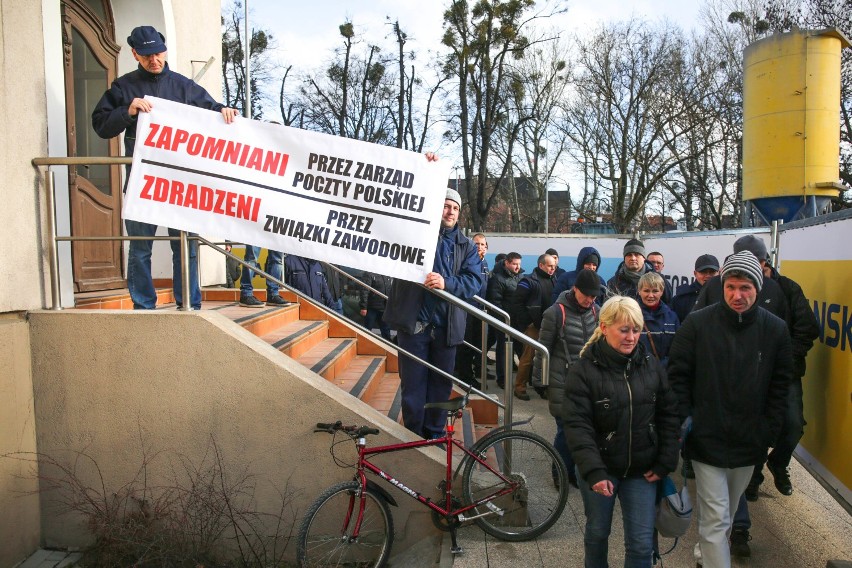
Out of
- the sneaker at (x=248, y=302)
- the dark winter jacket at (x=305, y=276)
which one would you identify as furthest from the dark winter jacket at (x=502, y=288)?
the sneaker at (x=248, y=302)

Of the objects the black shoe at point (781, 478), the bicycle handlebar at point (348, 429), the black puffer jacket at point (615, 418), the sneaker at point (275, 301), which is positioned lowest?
the black shoe at point (781, 478)

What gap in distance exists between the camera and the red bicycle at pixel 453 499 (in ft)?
12.5

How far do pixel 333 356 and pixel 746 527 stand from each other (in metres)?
3.51

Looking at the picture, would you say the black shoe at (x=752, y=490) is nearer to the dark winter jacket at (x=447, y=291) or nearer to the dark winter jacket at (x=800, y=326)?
the dark winter jacket at (x=800, y=326)

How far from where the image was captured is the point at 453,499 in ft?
13.4

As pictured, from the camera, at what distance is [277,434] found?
430 centimetres

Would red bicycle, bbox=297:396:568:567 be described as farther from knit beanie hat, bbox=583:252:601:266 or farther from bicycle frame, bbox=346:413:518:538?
knit beanie hat, bbox=583:252:601:266

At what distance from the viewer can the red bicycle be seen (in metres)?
3.80

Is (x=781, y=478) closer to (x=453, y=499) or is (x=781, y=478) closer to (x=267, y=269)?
(x=453, y=499)

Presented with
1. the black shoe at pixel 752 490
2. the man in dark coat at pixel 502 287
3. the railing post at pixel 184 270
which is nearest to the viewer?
the railing post at pixel 184 270

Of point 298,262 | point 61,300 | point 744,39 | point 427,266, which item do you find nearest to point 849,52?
point 744,39

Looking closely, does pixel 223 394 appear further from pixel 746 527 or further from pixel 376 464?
pixel 746 527

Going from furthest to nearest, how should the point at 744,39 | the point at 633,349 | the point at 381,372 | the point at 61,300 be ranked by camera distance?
the point at 744,39 → the point at 381,372 → the point at 61,300 → the point at 633,349

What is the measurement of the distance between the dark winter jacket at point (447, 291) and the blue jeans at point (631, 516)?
5.21ft
